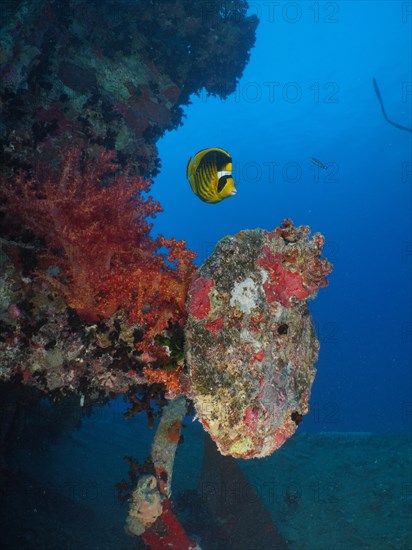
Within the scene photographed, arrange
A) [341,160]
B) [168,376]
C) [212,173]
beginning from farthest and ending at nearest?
[341,160], [212,173], [168,376]

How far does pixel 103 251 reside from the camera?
3402 millimetres

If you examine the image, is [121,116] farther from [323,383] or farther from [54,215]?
[323,383]

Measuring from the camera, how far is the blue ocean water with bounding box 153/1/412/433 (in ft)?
142

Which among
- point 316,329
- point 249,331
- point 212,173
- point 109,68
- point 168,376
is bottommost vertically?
point 168,376

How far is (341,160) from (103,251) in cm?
6222

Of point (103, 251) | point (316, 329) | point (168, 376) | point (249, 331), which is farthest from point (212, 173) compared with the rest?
point (316, 329)

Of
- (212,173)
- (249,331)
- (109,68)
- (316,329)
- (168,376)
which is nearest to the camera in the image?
(249,331)

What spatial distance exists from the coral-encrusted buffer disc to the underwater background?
76.1 inches

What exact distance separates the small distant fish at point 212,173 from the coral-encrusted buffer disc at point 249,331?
0.84m

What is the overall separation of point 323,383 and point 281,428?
6433 cm

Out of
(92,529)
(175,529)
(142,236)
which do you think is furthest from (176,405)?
(92,529)

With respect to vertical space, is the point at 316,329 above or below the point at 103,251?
above

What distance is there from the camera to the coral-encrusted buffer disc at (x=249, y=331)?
9.03 ft

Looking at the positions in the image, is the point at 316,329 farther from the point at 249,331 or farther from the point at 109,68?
the point at 109,68
